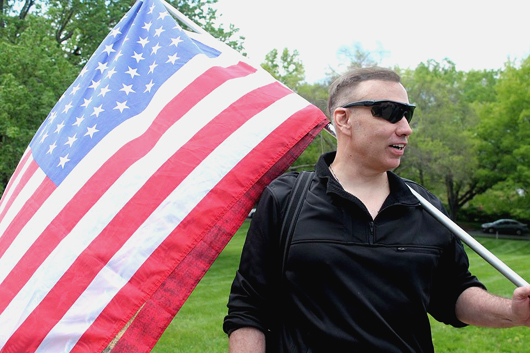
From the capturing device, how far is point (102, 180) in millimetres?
2992

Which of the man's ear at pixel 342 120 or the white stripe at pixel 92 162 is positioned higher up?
the man's ear at pixel 342 120

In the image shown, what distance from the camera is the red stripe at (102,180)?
2.86m

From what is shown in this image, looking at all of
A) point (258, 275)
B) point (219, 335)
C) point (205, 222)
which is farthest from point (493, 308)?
point (219, 335)

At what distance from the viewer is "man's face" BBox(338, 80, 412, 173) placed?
2471mm

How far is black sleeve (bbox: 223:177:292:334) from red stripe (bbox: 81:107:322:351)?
539mm

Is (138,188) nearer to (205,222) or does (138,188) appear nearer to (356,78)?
(205,222)

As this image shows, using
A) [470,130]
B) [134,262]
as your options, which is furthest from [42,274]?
[470,130]

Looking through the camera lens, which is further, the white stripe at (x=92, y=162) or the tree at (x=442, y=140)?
the tree at (x=442, y=140)

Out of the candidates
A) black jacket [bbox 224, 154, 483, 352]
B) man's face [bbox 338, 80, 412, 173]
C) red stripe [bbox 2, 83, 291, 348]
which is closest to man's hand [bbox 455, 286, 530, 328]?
black jacket [bbox 224, 154, 483, 352]

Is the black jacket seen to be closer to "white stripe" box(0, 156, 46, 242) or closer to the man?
the man

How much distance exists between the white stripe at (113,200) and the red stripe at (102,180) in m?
0.03

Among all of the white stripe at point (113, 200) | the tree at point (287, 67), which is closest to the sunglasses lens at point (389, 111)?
the white stripe at point (113, 200)

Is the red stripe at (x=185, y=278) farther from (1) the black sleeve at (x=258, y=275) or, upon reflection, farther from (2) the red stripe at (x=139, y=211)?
(1) the black sleeve at (x=258, y=275)

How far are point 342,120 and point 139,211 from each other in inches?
43.1
